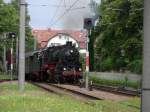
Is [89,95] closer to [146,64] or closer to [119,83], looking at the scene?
[119,83]

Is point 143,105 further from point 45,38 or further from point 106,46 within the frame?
point 45,38

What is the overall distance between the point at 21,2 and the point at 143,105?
65.9 ft

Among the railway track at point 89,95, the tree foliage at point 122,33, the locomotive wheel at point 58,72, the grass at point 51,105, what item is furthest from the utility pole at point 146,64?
the tree foliage at point 122,33

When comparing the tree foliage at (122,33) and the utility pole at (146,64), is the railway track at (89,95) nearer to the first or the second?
the tree foliage at (122,33)

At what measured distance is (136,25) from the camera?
5481 cm

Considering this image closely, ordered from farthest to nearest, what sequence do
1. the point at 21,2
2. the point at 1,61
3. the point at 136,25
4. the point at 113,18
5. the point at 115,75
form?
the point at 1,61 < the point at 113,18 < the point at 136,25 < the point at 115,75 < the point at 21,2

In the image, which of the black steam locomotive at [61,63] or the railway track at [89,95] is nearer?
the railway track at [89,95]

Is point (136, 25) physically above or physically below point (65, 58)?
above

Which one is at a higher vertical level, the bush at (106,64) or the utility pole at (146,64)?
the utility pole at (146,64)

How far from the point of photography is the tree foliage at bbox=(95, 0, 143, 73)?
176 feet

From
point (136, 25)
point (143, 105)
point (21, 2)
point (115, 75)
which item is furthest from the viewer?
point (136, 25)

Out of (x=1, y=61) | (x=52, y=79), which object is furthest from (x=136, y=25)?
(x=1, y=61)

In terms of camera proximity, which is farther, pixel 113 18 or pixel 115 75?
pixel 113 18

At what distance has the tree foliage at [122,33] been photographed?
176ft
